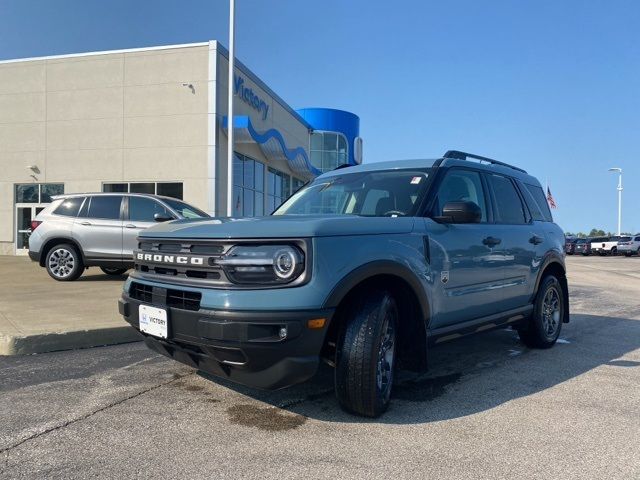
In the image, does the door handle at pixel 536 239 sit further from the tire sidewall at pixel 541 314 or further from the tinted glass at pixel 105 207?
the tinted glass at pixel 105 207

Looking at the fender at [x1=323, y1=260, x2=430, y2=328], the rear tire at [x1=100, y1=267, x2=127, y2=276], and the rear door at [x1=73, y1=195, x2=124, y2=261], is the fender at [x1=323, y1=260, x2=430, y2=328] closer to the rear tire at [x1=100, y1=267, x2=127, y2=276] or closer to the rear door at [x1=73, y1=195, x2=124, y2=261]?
the rear door at [x1=73, y1=195, x2=124, y2=261]

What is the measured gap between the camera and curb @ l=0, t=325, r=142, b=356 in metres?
5.18

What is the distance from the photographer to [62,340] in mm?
5398

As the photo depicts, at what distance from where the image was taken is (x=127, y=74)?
18.9 metres

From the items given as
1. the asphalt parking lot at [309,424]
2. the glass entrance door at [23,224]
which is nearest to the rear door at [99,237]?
the asphalt parking lot at [309,424]

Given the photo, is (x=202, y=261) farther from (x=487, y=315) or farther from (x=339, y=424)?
(x=487, y=315)

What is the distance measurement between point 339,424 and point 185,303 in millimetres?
1289

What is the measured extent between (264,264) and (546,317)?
13.2 ft

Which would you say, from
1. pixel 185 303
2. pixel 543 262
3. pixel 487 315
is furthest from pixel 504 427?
pixel 543 262

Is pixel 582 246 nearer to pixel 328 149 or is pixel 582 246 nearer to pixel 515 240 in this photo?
pixel 328 149

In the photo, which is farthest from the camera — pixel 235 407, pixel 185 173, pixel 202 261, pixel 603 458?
pixel 185 173

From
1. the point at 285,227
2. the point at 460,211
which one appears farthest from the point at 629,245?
the point at 285,227

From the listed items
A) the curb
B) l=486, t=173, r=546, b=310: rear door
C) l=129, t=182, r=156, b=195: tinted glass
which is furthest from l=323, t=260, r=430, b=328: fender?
l=129, t=182, r=156, b=195: tinted glass

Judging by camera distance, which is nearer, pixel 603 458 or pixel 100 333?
pixel 603 458
